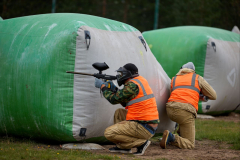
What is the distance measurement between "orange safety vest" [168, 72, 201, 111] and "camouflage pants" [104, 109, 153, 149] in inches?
53.4

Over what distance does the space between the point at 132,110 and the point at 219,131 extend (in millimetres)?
3472

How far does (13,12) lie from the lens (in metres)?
17.0

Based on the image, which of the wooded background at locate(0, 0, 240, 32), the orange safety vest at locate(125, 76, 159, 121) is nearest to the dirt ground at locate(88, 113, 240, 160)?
the orange safety vest at locate(125, 76, 159, 121)

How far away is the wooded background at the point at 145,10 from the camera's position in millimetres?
17562

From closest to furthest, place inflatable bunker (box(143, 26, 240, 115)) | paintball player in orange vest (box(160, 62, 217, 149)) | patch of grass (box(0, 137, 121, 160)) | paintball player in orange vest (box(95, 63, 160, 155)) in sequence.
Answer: patch of grass (box(0, 137, 121, 160)), paintball player in orange vest (box(95, 63, 160, 155)), paintball player in orange vest (box(160, 62, 217, 149)), inflatable bunker (box(143, 26, 240, 115))

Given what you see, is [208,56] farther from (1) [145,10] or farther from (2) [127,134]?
(1) [145,10]

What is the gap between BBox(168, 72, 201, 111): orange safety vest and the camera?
6850mm

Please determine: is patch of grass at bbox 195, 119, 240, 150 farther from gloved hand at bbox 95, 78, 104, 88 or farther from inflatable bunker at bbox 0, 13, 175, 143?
gloved hand at bbox 95, 78, 104, 88

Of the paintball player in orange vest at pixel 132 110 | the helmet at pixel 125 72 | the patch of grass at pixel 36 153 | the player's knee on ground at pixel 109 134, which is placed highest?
the helmet at pixel 125 72

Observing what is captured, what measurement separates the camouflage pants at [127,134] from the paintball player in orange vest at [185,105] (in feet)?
2.94

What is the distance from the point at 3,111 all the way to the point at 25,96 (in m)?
0.60

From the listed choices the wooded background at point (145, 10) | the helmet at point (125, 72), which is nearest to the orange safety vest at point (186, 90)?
the helmet at point (125, 72)

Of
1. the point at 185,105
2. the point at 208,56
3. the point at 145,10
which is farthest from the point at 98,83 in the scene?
the point at 145,10

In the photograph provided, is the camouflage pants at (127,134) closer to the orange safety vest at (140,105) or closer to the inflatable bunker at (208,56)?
the orange safety vest at (140,105)
